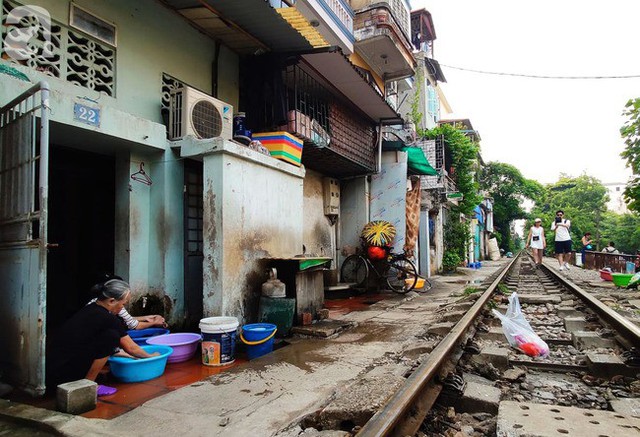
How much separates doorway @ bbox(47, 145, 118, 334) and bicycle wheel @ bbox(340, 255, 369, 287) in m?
6.75

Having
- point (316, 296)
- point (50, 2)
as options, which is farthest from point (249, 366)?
point (50, 2)

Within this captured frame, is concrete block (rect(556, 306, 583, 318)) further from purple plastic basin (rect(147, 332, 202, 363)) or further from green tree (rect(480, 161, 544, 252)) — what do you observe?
green tree (rect(480, 161, 544, 252))

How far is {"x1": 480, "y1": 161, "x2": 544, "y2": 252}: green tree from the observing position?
1729 inches

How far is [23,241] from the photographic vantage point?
3619 mm

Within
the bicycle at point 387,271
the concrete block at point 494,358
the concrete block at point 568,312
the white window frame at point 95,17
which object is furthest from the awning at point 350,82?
the concrete block at point 568,312

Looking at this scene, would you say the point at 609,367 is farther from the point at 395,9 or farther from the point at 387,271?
the point at 395,9

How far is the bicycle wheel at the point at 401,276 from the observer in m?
10.7

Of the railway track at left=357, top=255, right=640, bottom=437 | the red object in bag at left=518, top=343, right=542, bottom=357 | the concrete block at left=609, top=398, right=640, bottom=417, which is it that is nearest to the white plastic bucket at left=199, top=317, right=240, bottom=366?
the railway track at left=357, top=255, right=640, bottom=437

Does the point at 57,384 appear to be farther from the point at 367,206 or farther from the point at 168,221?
the point at 367,206

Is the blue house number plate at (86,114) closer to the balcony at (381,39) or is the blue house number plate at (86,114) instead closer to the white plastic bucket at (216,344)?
the white plastic bucket at (216,344)

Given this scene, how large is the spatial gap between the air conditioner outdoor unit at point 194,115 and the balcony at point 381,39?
7443mm

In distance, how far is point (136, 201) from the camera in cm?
555

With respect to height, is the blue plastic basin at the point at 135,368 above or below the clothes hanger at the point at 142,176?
below

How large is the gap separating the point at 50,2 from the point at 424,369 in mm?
5585
